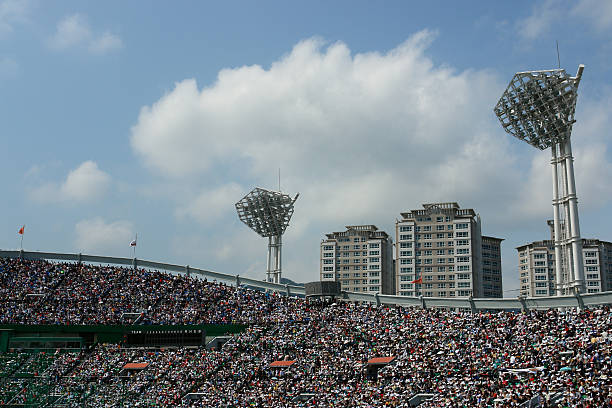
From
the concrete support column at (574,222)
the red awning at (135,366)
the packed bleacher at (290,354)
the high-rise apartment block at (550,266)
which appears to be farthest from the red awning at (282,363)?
the high-rise apartment block at (550,266)

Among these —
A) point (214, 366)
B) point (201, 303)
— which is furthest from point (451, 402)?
point (201, 303)

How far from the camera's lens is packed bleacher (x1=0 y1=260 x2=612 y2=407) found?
40.8 meters

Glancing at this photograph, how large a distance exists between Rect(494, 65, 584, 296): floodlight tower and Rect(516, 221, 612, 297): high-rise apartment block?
4265 inches

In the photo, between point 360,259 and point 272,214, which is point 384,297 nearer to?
point 272,214

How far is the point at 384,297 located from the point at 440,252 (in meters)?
84.8

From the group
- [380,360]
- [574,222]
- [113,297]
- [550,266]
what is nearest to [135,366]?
[113,297]

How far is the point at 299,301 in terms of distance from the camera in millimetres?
69250

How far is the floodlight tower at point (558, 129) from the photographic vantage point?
5741 cm

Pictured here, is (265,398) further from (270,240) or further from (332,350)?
(270,240)

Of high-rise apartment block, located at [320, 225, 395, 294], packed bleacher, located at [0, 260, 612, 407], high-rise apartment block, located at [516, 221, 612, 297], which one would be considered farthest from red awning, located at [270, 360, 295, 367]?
high-rise apartment block, located at [516, 221, 612, 297]

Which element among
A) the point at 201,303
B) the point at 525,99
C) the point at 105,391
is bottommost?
the point at 105,391

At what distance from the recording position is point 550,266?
6806 inches

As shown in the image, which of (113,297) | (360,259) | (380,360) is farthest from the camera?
(360,259)

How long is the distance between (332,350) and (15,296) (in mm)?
38291
